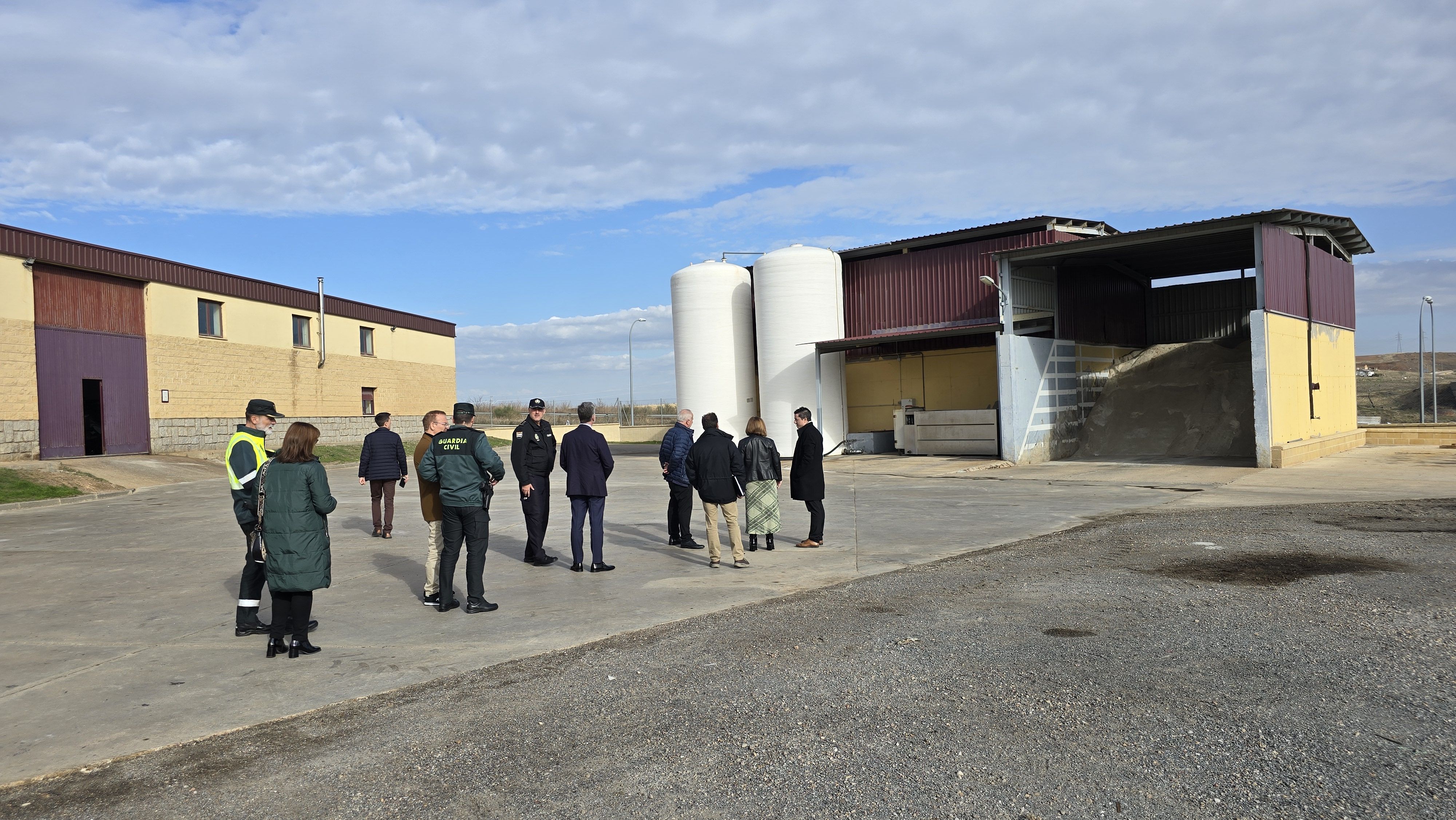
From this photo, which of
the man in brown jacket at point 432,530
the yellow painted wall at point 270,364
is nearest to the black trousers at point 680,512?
the man in brown jacket at point 432,530

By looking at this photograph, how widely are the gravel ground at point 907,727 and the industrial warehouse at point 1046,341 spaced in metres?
16.4

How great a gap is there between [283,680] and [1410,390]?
7901 centimetres

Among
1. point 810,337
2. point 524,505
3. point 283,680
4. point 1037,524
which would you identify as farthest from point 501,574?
point 810,337

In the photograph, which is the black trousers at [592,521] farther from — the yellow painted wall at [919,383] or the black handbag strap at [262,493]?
the yellow painted wall at [919,383]

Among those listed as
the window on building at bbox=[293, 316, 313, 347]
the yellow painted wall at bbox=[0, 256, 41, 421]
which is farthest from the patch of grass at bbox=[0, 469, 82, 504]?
the window on building at bbox=[293, 316, 313, 347]

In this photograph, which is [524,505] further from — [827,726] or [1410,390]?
[1410,390]

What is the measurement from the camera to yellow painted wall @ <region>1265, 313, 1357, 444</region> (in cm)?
2084

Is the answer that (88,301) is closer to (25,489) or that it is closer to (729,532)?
(25,489)

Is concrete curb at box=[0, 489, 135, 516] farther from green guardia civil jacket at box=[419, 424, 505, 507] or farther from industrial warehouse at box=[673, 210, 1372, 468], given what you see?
industrial warehouse at box=[673, 210, 1372, 468]

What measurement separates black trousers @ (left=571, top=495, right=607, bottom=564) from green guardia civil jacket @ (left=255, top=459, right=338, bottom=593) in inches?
128

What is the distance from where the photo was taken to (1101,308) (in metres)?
29.8

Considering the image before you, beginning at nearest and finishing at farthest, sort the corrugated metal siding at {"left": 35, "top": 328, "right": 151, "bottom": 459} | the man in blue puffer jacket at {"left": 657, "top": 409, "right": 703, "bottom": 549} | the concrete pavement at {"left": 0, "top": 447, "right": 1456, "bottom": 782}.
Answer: the concrete pavement at {"left": 0, "top": 447, "right": 1456, "bottom": 782}
the man in blue puffer jacket at {"left": 657, "top": 409, "right": 703, "bottom": 549}
the corrugated metal siding at {"left": 35, "top": 328, "right": 151, "bottom": 459}

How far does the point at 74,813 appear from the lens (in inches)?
161

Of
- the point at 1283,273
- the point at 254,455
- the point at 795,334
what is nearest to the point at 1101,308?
the point at 1283,273
